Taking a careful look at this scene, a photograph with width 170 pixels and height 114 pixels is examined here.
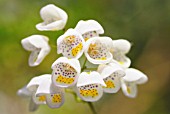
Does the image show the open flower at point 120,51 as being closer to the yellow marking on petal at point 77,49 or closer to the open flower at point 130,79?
the open flower at point 130,79

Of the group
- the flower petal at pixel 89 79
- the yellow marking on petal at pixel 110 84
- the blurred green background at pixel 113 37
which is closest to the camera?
the flower petal at pixel 89 79

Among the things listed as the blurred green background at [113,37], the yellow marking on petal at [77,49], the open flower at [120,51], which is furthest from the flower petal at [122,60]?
the blurred green background at [113,37]

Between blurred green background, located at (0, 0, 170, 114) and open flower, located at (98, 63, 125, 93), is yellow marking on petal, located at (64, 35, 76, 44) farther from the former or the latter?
blurred green background, located at (0, 0, 170, 114)

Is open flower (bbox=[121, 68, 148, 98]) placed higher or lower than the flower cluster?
lower

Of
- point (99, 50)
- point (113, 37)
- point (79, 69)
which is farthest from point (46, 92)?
point (113, 37)

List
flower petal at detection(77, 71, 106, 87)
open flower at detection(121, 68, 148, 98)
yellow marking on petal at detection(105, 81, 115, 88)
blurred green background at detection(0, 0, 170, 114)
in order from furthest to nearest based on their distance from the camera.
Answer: blurred green background at detection(0, 0, 170, 114) < open flower at detection(121, 68, 148, 98) < yellow marking on petal at detection(105, 81, 115, 88) < flower petal at detection(77, 71, 106, 87)

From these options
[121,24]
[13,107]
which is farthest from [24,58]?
[121,24]

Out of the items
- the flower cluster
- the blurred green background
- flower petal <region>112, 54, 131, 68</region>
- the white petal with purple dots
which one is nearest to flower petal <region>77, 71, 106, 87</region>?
the flower cluster

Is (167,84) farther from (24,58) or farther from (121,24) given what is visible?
(24,58)
